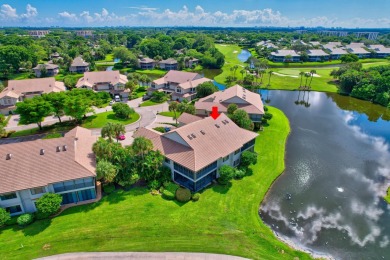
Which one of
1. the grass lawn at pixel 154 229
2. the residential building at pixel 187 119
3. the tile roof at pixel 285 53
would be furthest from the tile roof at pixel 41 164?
the tile roof at pixel 285 53

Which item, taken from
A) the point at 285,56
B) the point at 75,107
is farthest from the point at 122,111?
the point at 285,56

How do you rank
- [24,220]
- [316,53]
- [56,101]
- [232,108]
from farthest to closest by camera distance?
[316,53], [232,108], [56,101], [24,220]

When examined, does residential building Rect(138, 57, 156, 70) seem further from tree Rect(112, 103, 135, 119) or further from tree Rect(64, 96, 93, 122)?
tree Rect(64, 96, 93, 122)

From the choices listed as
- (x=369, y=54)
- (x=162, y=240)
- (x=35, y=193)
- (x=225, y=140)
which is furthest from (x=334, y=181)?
(x=369, y=54)

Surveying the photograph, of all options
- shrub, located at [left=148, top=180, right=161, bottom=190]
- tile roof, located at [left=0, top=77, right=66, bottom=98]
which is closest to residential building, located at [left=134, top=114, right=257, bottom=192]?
shrub, located at [left=148, top=180, right=161, bottom=190]

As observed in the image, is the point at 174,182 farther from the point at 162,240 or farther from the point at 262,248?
the point at 262,248

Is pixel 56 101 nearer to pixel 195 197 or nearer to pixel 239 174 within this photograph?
pixel 195 197
